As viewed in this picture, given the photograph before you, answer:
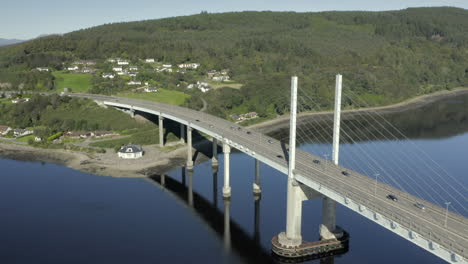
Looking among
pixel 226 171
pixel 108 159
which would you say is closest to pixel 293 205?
pixel 226 171

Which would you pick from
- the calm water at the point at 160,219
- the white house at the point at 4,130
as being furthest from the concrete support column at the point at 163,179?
the white house at the point at 4,130

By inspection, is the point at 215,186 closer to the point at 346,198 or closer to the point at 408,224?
the point at 346,198

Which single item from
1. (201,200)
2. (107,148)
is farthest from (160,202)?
(107,148)

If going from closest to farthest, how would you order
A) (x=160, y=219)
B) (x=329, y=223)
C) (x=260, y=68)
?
(x=329, y=223) → (x=160, y=219) → (x=260, y=68)

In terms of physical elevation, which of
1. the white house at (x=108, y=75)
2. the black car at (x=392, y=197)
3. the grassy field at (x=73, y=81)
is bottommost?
the black car at (x=392, y=197)

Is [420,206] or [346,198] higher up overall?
[346,198]

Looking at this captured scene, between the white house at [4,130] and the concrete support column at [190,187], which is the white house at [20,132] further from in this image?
the concrete support column at [190,187]
